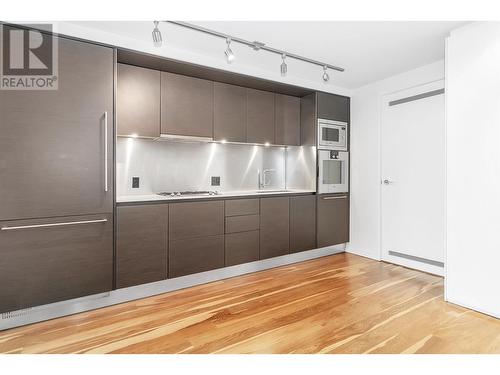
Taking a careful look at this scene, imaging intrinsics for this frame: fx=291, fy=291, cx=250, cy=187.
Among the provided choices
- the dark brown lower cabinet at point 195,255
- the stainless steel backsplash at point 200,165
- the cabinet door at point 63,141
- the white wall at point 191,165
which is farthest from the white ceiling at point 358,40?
the dark brown lower cabinet at point 195,255

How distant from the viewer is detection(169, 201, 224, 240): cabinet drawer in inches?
112

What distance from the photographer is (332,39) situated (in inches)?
108

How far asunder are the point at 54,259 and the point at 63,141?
0.92 m

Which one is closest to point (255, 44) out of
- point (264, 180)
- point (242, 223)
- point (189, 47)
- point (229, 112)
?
point (189, 47)

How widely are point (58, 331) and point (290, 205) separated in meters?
2.63

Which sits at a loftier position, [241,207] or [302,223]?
[241,207]

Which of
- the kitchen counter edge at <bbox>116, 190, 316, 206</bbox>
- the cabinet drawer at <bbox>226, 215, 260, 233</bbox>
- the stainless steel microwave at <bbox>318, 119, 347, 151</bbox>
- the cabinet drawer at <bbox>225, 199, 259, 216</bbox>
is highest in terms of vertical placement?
the stainless steel microwave at <bbox>318, 119, 347, 151</bbox>

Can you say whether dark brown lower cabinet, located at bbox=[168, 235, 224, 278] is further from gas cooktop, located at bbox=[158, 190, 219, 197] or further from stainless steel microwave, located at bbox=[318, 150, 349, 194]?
stainless steel microwave, located at bbox=[318, 150, 349, 194]

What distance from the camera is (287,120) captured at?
155 inches

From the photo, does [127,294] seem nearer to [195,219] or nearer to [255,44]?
[195,219]

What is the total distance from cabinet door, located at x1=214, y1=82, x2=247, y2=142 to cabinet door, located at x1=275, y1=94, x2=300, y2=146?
53 centimetres

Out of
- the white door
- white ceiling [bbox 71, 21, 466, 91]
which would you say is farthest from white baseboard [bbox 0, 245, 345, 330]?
white ceiling [bbox 71, 21, 466, 91]
